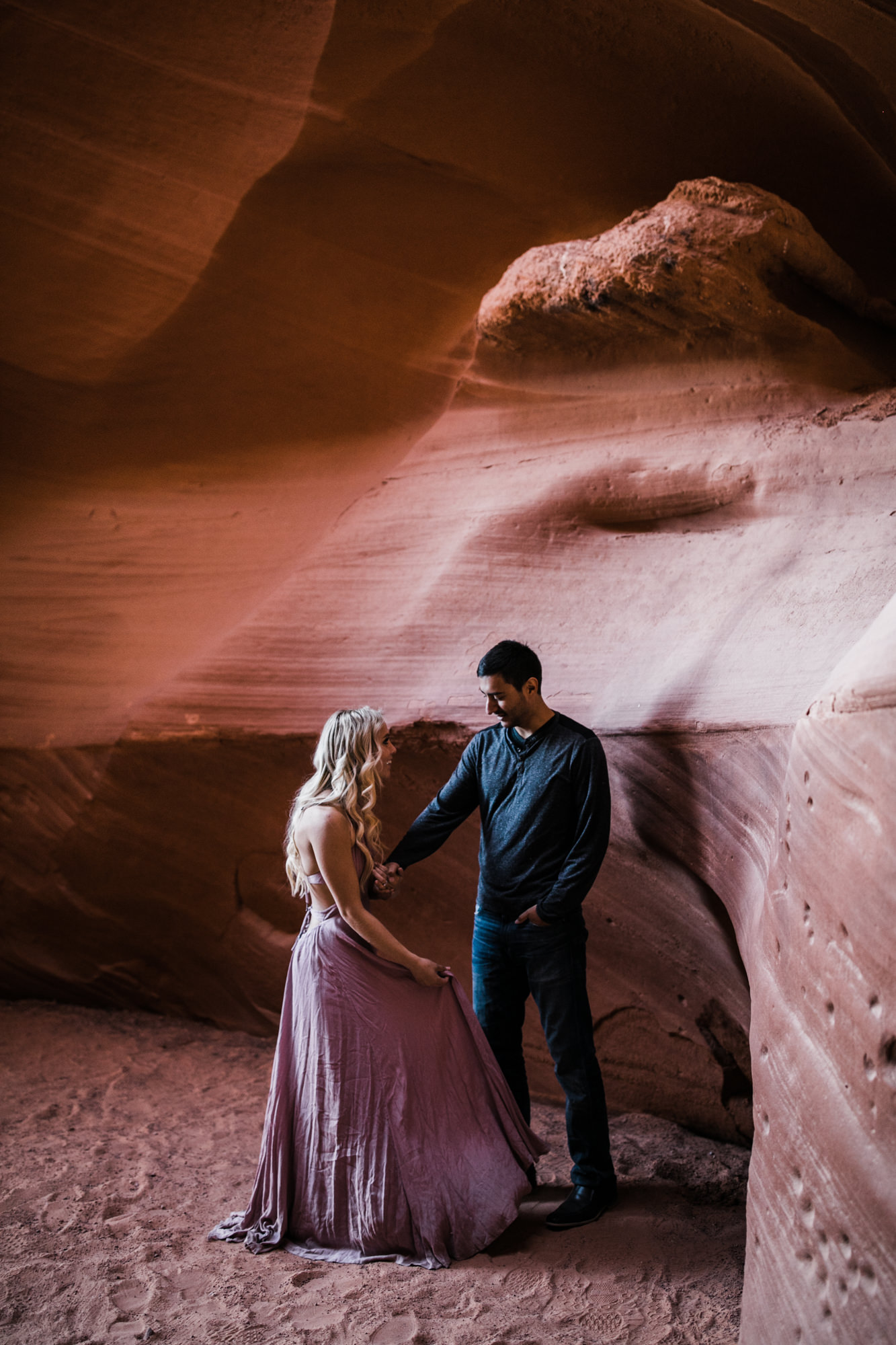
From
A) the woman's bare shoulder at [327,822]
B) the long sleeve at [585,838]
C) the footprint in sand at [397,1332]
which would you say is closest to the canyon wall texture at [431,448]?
the long sleeve at [585,838]

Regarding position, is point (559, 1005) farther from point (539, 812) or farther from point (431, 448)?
point (431, 448)

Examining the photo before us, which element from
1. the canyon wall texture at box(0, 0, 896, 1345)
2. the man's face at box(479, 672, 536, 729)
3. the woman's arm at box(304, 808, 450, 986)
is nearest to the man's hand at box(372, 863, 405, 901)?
the woman's arm at box(304, 808, 450, 986)

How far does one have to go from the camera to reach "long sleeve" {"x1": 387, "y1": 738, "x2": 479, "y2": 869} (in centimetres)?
325

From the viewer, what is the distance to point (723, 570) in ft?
11.4

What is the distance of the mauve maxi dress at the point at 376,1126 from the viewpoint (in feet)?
9.26

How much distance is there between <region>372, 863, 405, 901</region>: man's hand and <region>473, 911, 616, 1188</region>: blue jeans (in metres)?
0.32

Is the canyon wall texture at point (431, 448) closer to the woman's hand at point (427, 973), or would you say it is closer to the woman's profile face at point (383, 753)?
the woman's profile face at point (383, 753)

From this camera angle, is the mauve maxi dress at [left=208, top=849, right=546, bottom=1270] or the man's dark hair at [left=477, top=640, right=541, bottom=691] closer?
the mauve maxi dress at [left=208, top=849, right=546, bottom=1270]

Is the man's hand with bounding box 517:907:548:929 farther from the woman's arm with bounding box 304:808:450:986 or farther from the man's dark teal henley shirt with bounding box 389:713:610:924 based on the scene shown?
the woman's arm with bounding box 304:808:450:986

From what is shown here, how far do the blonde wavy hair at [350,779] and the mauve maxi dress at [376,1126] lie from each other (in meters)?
0.21

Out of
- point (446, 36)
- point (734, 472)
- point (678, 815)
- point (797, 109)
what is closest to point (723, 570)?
point (734, 472)

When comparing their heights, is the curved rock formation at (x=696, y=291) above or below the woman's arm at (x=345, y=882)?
above

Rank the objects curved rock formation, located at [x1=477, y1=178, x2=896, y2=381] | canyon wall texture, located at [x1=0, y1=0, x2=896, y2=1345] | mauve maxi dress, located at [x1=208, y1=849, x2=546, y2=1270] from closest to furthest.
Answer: mauve maxi dress, located at [x1=208, y1=849, x2=546, y2=1270], canyon wall texture, located at [x1=0, y1=0, x2=896, y2=1345], curved rock formation, located at [x1=477, y1=178, x2=896, y2=381]

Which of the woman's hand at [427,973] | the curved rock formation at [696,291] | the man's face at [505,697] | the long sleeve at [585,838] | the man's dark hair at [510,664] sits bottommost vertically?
the woman's hand at [427,973]
